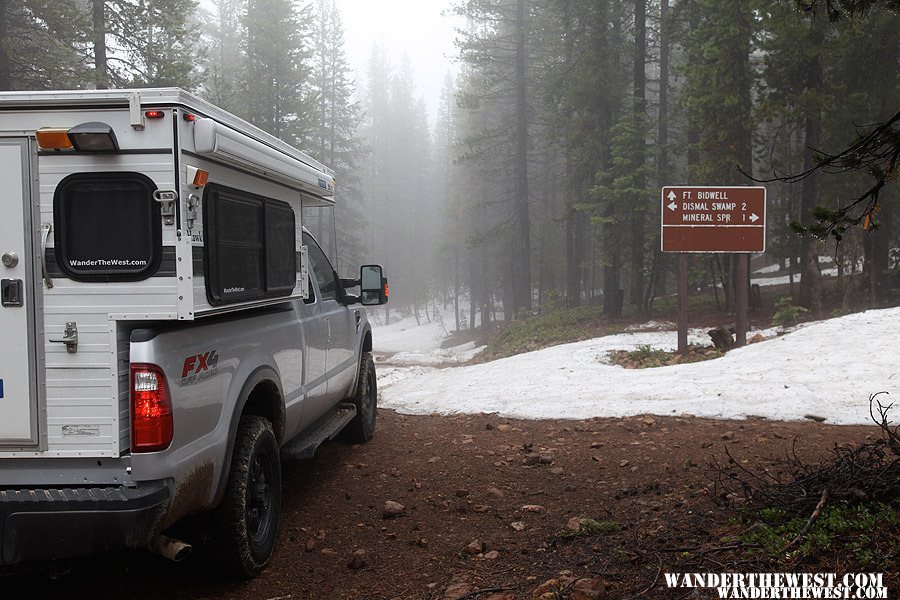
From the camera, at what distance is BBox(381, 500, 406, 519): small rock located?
5.65m

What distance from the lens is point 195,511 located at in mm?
3965

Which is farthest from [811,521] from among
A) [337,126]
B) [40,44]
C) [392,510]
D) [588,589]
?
[337,126]

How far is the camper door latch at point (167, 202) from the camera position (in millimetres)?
3648

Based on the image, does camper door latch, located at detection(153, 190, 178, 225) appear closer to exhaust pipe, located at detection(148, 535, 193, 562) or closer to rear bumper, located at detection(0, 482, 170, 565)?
rear bumper, located at detection(0, 482, 170, 565)

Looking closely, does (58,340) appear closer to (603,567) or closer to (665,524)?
(603,567)

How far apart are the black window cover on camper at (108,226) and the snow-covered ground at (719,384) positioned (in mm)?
7196

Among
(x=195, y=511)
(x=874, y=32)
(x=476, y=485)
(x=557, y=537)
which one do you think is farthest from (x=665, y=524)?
(x=874, y=32)

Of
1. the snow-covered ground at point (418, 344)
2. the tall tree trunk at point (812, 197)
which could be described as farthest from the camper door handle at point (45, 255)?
the snow-covered ground at point (418, 344)

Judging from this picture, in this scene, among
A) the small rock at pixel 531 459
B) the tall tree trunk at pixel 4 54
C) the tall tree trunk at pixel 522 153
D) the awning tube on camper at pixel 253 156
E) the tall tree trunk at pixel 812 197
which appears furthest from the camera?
the tall tree trunk at pixel 522 153

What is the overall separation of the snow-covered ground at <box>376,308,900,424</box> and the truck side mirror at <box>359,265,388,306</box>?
3.53 meters

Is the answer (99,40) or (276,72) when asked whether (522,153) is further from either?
(99,40)

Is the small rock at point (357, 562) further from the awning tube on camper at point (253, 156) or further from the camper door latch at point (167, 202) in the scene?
the awning tube on camper at point (253, 156)

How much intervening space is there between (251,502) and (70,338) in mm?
1713

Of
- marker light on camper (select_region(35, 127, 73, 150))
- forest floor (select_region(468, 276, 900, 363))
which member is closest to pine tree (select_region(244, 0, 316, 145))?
forest floor (select_region(468, 276, 900, 363))
